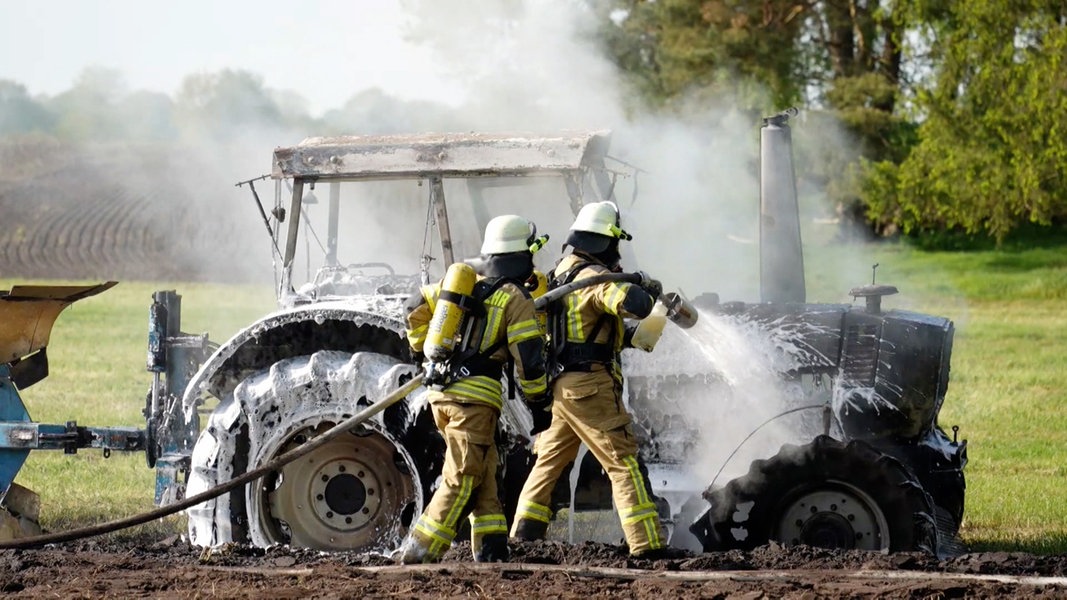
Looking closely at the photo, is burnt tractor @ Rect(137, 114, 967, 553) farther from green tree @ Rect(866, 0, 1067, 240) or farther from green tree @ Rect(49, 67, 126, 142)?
green tree @ Rect(49, 67, 126, 142)

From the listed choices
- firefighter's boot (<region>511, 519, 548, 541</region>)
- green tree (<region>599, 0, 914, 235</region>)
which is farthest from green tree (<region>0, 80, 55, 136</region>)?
firefighter's boot (<region>511, 519, 548, 541</region>)

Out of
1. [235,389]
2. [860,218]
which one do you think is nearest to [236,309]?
[235,389]

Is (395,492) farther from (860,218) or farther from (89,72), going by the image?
(89,72)

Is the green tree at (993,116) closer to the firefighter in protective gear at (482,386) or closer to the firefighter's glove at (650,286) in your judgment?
the firefighter's glove at (650,286)

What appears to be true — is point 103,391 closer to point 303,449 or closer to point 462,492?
point 303,449

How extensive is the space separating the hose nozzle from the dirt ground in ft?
3.62

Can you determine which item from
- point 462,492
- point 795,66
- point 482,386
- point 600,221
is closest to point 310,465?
point 462,492

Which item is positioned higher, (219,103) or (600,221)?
(219,103)

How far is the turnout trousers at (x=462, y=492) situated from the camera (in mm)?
7184

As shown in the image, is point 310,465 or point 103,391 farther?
point 103,391

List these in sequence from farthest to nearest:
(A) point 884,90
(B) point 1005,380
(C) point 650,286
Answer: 1. (A) point 884,90
2. (B) point 1005,380
3. (C) point 650,286

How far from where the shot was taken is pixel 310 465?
25.5ft

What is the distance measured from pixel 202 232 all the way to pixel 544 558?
38.0 metres

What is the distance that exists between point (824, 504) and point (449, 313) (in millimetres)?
2056
